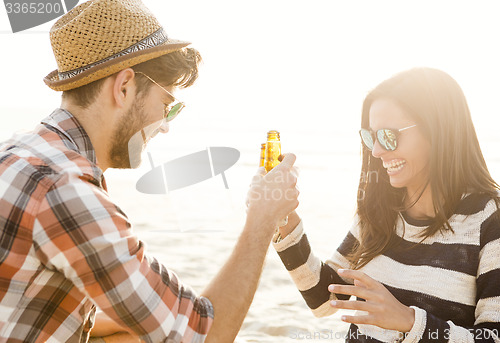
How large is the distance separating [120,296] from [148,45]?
1.34 m

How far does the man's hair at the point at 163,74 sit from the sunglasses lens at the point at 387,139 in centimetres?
119

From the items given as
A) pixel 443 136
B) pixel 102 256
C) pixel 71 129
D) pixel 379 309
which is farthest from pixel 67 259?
pixel 443 136

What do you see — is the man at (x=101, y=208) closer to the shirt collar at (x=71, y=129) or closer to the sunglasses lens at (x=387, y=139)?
the shirt collar at (x=71, y=129)

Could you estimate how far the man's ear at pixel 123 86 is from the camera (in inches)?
101

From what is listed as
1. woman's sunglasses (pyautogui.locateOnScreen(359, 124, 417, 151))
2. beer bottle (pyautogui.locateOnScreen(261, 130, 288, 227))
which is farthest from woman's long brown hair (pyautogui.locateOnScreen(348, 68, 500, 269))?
beer bottle (pyautogui.locateOnScreen(261, 130, 288, 227))

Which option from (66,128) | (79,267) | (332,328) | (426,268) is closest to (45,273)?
(79,267)

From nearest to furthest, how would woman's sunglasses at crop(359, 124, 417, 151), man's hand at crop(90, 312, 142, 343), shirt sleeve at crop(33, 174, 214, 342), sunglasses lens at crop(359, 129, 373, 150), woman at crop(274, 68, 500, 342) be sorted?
shirt sleeve at crop(33, 174, 214, 342) < woman at crop(274, 68, 500, 342) < woman's sunglasses at crop(359, 124, 417, 151) < sunglasses lens at crop(359, 129, 373, 150) < man's hand at crop(90, 312, 142, 343)

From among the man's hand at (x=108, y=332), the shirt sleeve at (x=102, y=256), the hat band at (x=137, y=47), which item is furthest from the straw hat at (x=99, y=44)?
the man's hand at (x=108, y=332)

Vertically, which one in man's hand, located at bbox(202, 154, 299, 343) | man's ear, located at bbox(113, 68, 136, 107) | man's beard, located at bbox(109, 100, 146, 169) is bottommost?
man's hand, located at bbox(202, 154, 299, 343)

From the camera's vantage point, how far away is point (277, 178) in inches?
104

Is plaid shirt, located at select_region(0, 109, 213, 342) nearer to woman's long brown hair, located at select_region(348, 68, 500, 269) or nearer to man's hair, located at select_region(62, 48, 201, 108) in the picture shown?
man's hair, located at select_region(62, 48, 201, 108)

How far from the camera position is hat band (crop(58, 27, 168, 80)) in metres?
2.58

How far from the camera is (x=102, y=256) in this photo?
2002 millimetres

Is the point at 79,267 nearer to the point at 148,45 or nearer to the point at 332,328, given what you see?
the point at 148,45
